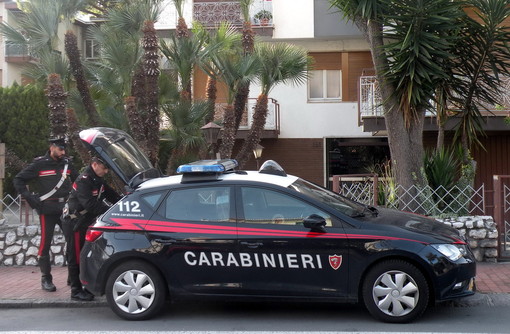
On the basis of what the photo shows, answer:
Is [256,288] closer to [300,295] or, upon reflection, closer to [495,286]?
[300,295]

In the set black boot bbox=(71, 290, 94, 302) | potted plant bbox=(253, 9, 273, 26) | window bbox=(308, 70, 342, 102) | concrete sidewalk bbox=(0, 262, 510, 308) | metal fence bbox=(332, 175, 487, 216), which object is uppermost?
potted plant bbox=(253, 9, 273, 26)

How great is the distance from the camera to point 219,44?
1241 cm

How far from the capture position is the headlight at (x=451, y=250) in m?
6.19

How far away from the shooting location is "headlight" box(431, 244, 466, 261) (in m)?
6.19

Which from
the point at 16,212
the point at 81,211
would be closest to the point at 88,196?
the point at 81,211

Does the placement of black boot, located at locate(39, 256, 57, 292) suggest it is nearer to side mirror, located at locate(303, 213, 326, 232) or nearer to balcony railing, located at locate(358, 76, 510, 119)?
side mirror, located at locate(303, 213, 326, 232)

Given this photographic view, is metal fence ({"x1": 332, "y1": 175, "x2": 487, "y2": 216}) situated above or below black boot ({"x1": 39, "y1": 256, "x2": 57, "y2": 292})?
above

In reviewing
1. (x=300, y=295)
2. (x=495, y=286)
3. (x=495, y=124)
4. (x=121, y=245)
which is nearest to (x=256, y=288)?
(x=300, y=295)

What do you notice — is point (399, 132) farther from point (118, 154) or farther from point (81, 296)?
point (81, 296)

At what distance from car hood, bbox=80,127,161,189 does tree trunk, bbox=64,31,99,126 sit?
16.1 ft

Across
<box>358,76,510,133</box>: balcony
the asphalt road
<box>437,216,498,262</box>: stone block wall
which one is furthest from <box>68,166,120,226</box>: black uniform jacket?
<box>358,76,510,133</box>: balcony

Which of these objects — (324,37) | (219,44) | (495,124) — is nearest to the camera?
(219,44)

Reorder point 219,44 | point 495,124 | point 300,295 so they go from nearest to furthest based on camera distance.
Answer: point 300,295 → point 219,44 → point 495,124

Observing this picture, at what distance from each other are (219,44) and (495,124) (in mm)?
Result: 8085
